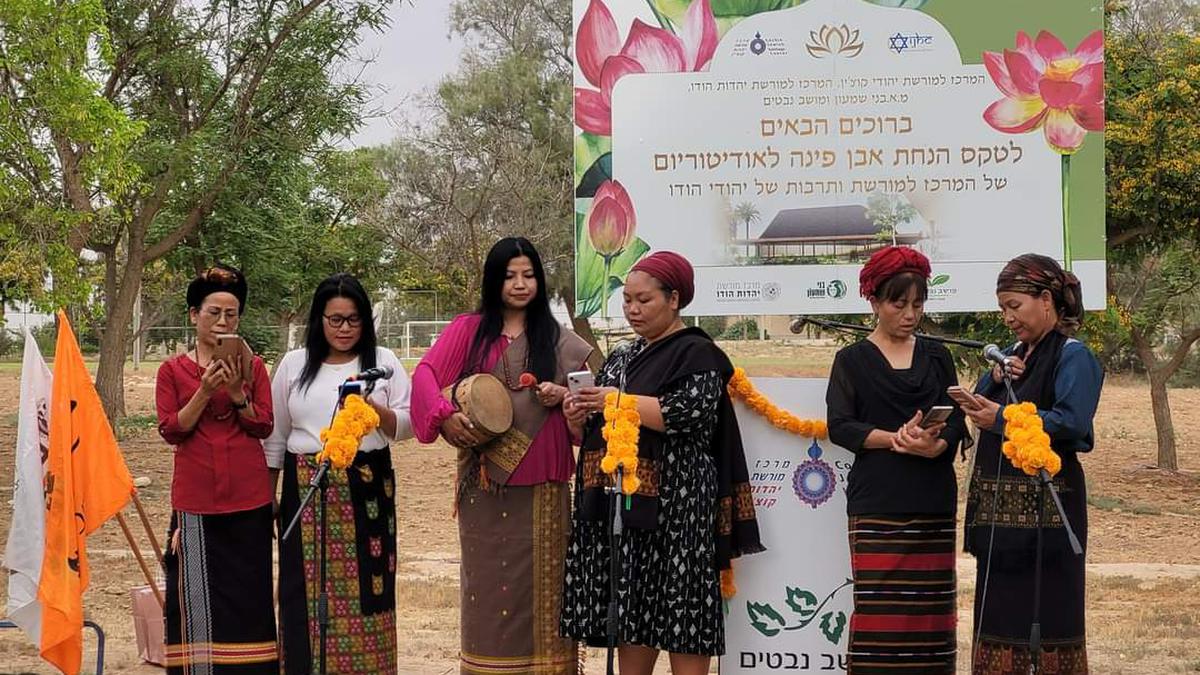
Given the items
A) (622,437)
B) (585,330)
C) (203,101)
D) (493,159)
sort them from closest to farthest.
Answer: (622,437) < (203,101) < (585,330) < (493,159)

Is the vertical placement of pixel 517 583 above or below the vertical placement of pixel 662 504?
below

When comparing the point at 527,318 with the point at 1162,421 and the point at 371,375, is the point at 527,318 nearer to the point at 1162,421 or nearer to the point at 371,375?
the point at 371,375

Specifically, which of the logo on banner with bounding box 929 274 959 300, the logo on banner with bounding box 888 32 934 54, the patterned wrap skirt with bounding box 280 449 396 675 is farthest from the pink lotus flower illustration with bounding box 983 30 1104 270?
the patterned wrap skirt with bounding box 280 449 396 675

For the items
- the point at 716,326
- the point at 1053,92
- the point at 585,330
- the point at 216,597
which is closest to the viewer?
the point at 216,597

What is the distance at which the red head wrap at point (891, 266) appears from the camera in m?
4.11

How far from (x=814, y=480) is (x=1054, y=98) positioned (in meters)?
1.69

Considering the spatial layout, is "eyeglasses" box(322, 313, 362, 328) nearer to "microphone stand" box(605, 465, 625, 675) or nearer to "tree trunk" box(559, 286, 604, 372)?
"microphone stand" box(605, 465, 625, 675)

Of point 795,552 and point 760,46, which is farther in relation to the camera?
point 760,46

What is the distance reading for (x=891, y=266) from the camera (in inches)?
162

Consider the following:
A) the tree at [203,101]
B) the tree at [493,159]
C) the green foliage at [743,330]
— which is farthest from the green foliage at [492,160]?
the green foliage at [743,330]

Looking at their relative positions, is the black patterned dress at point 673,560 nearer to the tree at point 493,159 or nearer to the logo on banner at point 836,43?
the logo on banner at point 836,43

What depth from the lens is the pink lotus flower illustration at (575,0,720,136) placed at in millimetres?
5113

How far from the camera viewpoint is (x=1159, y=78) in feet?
40.9

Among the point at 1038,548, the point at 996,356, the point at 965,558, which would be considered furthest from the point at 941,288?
the point at 965,558
